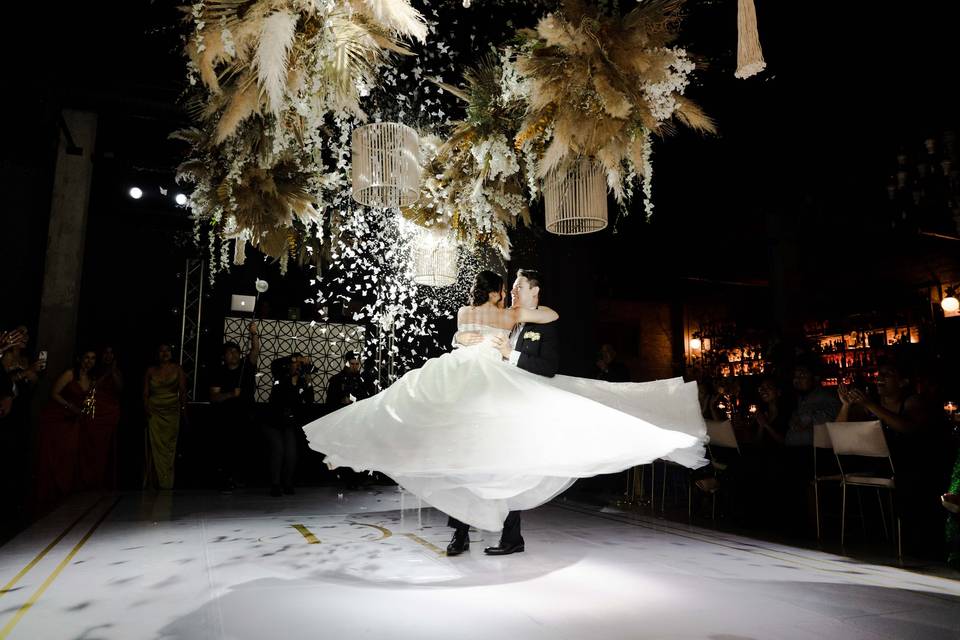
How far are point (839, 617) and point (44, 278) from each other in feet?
28.6

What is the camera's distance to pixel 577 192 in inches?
136

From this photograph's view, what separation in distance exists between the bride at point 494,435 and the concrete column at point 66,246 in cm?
579

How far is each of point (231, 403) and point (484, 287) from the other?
Answer: 4.57 metres

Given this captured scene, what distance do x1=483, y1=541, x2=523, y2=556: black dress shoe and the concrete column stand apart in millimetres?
6516

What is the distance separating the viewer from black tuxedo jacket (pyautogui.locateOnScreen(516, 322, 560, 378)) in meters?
3.93

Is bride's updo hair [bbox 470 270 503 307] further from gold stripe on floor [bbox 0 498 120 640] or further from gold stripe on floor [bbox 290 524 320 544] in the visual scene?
gold stripe on floor [bbox 0 498 120 640]

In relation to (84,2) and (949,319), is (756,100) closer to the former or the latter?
(84,2)

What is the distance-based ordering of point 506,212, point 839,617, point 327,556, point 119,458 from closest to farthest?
point 839,617 → point 327,556 → point 506,212 → point 119,458

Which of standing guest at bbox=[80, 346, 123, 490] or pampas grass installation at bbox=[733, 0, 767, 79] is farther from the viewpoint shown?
standing guest at bbox=[80, 346, 123, 490]

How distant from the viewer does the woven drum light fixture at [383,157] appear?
358 centimetres

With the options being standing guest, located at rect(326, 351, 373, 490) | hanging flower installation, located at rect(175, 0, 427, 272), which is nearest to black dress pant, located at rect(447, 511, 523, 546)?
hanging flower installation, located at rect(175, 0, 427, 272)

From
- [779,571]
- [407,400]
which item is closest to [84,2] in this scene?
[407,400]

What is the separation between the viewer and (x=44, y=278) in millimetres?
7680

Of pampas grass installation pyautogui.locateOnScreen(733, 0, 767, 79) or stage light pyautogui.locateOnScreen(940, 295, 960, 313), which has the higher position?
stage light pyautogui.locateOnScreen(940, 295, 960, 313)
